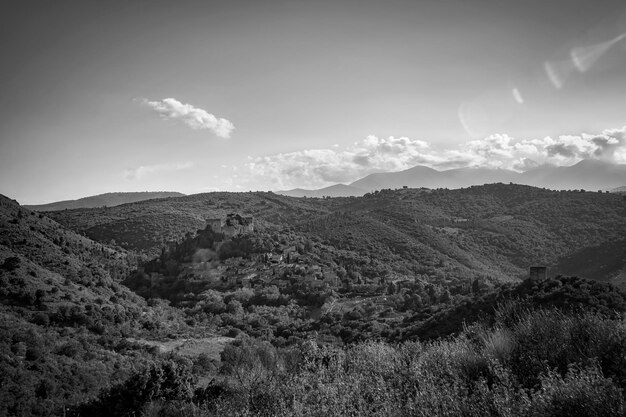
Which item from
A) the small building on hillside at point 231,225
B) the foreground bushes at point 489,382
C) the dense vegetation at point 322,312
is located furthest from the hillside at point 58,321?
the small building on hillside at point 231,225

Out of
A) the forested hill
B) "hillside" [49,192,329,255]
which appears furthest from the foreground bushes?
"hillside" [49,192,329,255]

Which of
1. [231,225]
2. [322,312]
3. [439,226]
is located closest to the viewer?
[322,312]

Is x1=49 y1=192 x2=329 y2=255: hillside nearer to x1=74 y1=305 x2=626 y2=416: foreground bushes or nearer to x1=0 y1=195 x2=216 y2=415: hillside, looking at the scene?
x1=0 y1=195 x2=216 y2=415: hillside

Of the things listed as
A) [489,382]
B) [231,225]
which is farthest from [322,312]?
[489,382]

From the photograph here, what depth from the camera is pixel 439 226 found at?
9644 centimetres

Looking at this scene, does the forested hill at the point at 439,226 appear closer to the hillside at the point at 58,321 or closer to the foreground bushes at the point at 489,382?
the hillside at the point at 58,321

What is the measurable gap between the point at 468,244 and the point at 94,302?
67.6 m

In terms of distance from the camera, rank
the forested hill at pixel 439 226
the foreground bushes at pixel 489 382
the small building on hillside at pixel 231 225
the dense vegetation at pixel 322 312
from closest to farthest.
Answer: the foreground bushes at pixel 489 382
the dense vegetation at pixel 322 312
the small building on hillside at pixel 231 225
the forested hill at pixel 439 226

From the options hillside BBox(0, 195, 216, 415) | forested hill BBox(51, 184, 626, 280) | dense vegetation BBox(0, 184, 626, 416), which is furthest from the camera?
forested hill BBox(51, 184, 626, 280)

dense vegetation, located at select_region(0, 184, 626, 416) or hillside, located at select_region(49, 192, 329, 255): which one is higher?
hillside, located at select_region(49, 192, 329, 255)

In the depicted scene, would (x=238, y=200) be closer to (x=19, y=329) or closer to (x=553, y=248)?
(x=553, y=248)

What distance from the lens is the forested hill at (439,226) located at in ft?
245

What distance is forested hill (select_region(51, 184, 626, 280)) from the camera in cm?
7469

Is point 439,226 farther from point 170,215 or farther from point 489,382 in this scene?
point 489,382
